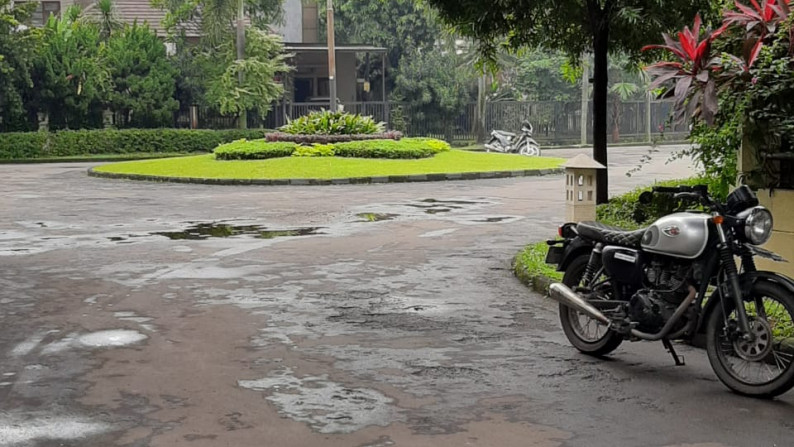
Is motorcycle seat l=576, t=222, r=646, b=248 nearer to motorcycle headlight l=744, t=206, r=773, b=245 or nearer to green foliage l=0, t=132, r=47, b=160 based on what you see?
motorcycle headlight l=744, t=206, r=773, b=245

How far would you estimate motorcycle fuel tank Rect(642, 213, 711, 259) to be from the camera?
24.4 feet

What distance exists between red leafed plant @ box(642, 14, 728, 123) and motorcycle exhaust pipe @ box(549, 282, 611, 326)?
7.85ft

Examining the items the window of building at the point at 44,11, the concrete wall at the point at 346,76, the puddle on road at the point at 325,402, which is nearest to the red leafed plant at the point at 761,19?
the puddle on road at the point at 325,402

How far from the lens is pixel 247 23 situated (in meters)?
49.9

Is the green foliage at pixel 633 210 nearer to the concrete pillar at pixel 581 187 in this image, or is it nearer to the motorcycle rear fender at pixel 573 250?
the concrete pillar at pixel 581 187

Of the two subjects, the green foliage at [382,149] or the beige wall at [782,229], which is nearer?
the beige wall at [782,229]

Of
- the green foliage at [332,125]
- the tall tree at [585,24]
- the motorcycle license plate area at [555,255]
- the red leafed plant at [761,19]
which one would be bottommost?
the motorcycle license plate area at [555,255]

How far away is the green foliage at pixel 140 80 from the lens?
45281mm

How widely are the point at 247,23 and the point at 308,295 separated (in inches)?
1575

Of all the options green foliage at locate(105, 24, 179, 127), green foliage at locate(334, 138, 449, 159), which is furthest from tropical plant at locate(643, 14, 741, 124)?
green foliage at locate(105, 24, 179, 127)

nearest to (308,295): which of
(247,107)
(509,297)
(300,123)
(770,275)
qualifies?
(509,297)

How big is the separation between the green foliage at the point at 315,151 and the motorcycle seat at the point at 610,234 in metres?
24.6

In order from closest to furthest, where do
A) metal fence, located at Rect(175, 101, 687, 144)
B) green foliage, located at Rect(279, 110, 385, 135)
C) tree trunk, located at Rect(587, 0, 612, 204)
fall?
tree trunk, located at Rect(587, 0, 612, 204)
green foliage, located at Rect(279, 110, 385, 135)
metal fence, located at Rect(175, 101, 687, 144)

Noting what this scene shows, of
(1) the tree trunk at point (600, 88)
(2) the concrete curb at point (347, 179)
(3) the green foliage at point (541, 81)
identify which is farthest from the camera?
(3) the green foliage at point (541, 81)
